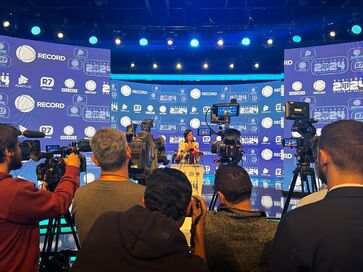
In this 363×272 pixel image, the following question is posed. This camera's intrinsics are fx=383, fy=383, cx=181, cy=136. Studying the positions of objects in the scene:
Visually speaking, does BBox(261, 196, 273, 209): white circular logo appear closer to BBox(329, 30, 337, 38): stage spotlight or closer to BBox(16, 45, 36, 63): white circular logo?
BBox(329, 30, 337, 38): stage spotlight

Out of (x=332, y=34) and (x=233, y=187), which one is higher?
(x=332, y=34)

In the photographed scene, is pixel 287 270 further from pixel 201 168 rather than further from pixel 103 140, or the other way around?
pixel 201 168

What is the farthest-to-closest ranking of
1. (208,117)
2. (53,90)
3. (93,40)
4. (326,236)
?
(208,117), (93,40), (53,90), (326,236)

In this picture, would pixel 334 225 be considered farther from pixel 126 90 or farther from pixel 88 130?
pixel 126 90

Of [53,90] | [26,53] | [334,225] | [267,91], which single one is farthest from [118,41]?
[334,225]

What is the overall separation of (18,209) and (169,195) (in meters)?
0.94

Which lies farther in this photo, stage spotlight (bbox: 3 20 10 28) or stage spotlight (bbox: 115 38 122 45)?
stage spotlight (bbox: 115 38 122 45)

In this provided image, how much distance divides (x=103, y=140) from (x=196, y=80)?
8913mm

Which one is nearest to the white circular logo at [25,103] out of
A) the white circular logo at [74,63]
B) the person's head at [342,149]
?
the white circular logo at [74,63]

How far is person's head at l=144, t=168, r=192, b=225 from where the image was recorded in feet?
Answer: 4.10

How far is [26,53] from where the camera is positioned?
247 inches

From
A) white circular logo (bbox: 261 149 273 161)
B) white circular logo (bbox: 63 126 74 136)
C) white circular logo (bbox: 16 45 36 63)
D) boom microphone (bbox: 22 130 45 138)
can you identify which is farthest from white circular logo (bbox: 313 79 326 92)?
boom microphone (bbox: 22 130 45 138)

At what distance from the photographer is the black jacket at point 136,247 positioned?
41.4 inches

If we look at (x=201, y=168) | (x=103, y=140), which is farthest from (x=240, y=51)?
(x=103, y=140)
